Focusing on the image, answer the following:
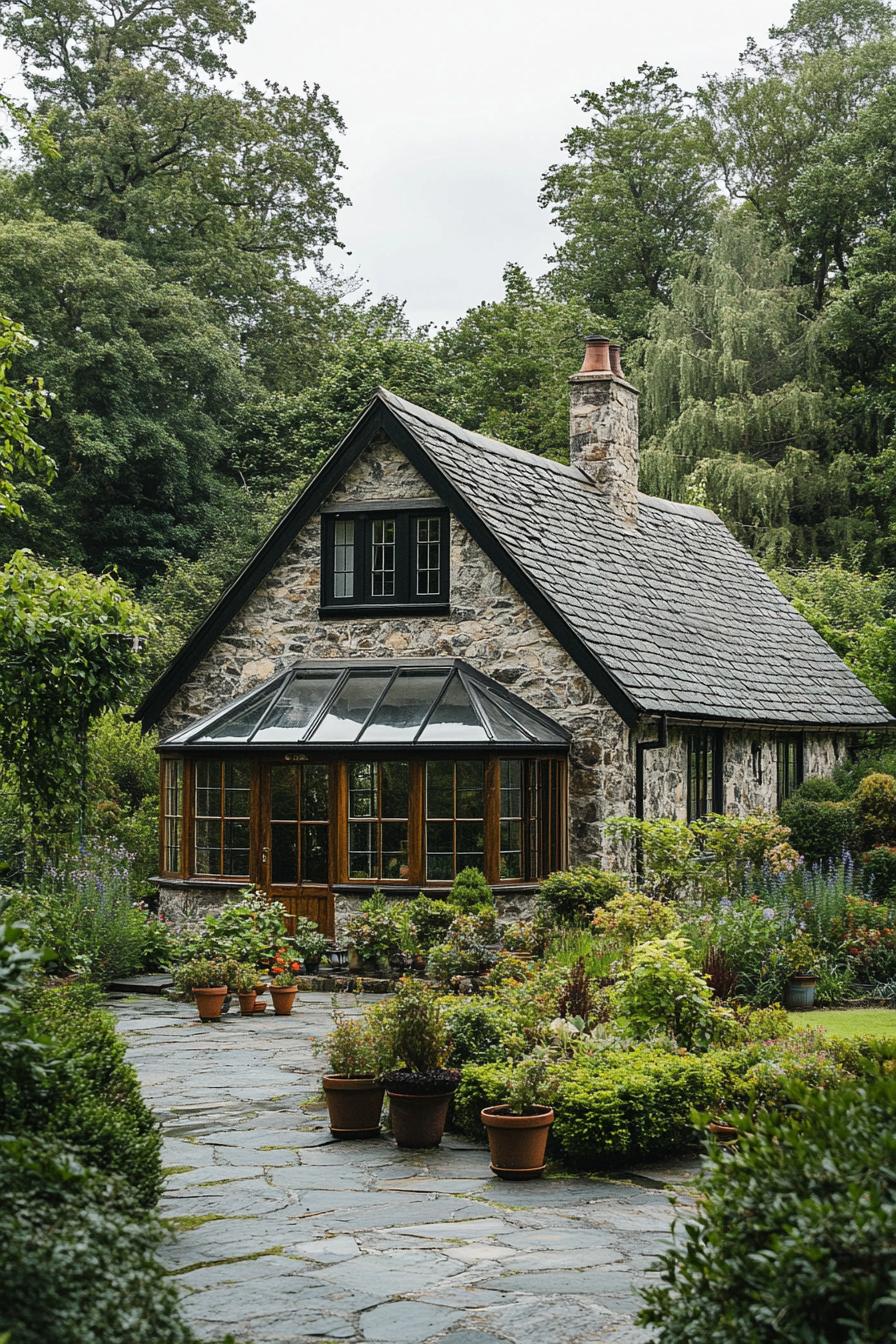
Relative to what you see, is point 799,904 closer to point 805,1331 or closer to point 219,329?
point 805,1331

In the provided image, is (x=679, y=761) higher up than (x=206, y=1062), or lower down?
higher up

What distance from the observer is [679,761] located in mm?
18516

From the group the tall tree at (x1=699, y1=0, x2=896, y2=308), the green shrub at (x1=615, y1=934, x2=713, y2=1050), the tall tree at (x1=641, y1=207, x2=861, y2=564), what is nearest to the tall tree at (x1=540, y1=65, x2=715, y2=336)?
the tall tree at (x1=699, y1=0, x2=896, y2=308)

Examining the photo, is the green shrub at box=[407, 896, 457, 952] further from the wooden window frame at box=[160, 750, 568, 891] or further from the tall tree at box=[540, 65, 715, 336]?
the tall tree at box=[540, 65, 715, 336]

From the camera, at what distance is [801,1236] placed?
3709mm

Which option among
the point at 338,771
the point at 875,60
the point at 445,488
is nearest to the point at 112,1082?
the point at 338,771

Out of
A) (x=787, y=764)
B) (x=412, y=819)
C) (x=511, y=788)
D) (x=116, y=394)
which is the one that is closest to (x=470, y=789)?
(x=511, y=788)

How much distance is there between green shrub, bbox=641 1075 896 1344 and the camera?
11.8ft

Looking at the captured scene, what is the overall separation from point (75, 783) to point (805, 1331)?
12.2 metres

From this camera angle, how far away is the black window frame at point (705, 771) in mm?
18875

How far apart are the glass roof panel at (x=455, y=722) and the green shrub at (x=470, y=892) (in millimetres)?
1403

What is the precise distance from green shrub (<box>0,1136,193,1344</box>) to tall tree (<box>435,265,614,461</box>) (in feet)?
105

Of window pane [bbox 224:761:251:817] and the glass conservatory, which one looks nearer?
the glass conservatory

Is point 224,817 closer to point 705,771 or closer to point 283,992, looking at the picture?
point 283,992
